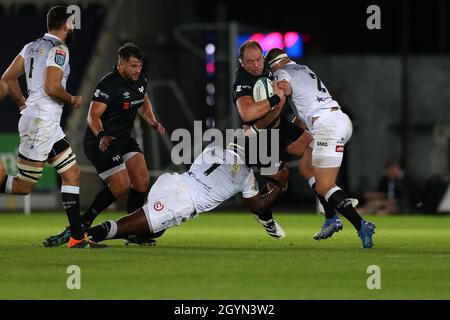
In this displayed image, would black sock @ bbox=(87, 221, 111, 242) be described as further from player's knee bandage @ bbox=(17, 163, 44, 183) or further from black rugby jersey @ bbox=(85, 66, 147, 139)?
black rugby jersey @ bbox=(85, 66, 147, 139)

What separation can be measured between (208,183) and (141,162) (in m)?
1.19

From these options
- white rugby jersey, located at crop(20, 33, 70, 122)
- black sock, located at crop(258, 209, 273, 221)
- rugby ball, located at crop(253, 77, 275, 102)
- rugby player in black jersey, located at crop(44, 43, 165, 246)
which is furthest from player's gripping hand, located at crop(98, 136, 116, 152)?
black sock, located at crop(258, 209, 273, 221)

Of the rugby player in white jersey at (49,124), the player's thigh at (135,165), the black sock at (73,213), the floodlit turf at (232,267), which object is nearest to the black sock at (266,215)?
the floodlit turf at (232,267)

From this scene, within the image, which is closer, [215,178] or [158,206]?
[158,206]

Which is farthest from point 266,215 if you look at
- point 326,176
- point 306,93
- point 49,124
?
point 49,124

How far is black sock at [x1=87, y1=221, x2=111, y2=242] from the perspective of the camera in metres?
14.0

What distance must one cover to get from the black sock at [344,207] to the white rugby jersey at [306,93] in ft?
3.02

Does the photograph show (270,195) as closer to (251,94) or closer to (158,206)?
(251,94)

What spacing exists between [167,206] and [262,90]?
169 centimetres

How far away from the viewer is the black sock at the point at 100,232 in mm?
13992

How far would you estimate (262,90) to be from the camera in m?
14.4

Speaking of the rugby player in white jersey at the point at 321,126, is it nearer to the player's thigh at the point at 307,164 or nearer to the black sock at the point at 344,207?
the black sock at the point at 344,207
